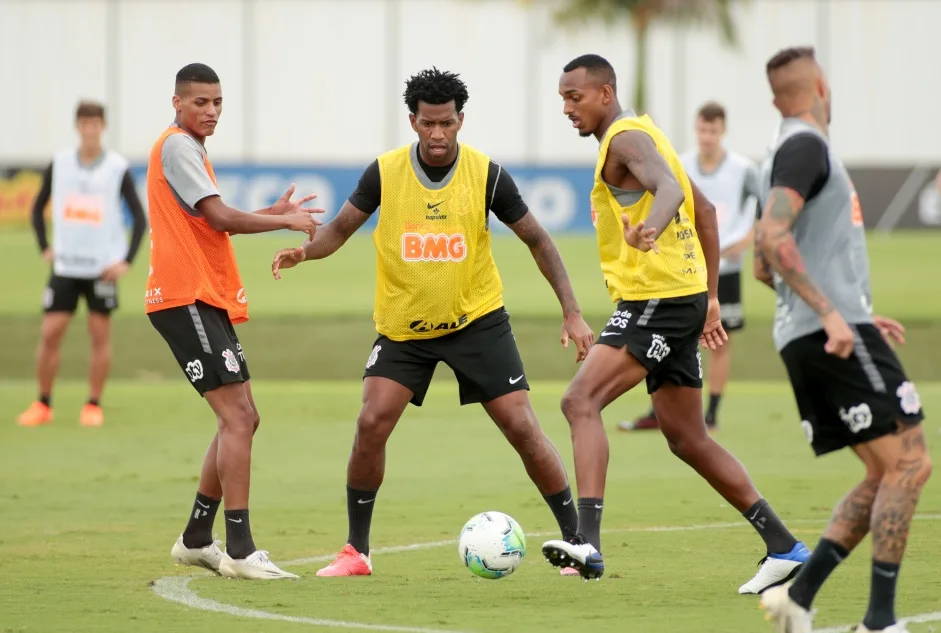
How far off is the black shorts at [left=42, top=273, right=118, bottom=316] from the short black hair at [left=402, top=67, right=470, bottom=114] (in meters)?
7.26

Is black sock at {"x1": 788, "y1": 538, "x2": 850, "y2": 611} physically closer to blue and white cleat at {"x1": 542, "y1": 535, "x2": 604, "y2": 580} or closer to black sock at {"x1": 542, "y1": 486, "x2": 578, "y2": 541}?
blue and white cleat at {"x1": 542, "y1": 535, "x2": 604, "y2": 580}

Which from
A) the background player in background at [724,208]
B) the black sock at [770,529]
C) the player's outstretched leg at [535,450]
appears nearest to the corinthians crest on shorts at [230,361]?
the player's outstretched leg at [535,450]

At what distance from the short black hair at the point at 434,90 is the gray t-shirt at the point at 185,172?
107cm

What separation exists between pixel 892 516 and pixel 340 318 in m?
16.6

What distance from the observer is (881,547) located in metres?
5.87

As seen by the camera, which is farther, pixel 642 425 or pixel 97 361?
pixel 97 361

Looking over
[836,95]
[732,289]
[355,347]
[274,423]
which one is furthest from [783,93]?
[836,95]

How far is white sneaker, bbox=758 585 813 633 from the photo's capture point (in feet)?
19.3

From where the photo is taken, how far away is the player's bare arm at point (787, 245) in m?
5.86

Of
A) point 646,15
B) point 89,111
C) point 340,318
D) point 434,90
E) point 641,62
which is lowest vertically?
point 340,318

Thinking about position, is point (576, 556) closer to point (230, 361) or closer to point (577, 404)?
point (577, 404)

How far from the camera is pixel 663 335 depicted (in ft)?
24.1

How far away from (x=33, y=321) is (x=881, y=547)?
18.2 m

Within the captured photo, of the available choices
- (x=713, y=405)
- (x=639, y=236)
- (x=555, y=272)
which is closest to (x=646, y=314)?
(x=639, y=236)
